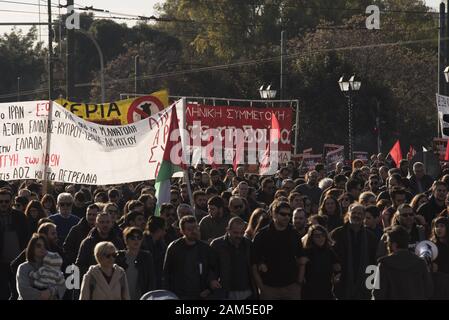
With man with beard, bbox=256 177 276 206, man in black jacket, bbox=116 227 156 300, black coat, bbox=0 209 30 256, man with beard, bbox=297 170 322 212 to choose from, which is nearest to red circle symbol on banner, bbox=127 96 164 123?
man with beard, bbox=256 177 276 206

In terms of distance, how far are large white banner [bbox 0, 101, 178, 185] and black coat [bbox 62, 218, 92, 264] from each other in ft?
9.41

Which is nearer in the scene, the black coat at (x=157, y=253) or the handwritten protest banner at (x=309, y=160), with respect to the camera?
the black coat at (x=157, y=253)

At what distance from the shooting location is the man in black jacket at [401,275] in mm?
10953

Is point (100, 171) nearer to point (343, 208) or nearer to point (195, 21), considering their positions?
point (343, 208)

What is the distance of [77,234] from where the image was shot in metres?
14.0

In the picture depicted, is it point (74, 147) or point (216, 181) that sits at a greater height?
point (74, 147)

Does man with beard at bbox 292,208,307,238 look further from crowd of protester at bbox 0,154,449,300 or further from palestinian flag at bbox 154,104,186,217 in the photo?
palestinian flag at bbox 154,104,186,217

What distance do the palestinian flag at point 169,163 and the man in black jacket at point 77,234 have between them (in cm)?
182

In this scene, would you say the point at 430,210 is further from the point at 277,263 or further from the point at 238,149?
the point at 238,149

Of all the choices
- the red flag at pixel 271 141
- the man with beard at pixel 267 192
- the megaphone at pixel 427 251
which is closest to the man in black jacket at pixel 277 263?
the megaphone at pixel 427 251

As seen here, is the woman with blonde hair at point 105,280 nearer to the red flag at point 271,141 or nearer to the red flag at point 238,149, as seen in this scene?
the red flag at point 271,141

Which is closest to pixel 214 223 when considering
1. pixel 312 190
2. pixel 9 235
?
pixel 9 235

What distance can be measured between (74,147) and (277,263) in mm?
6535

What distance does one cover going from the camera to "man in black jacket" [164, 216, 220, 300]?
12.4 meters
